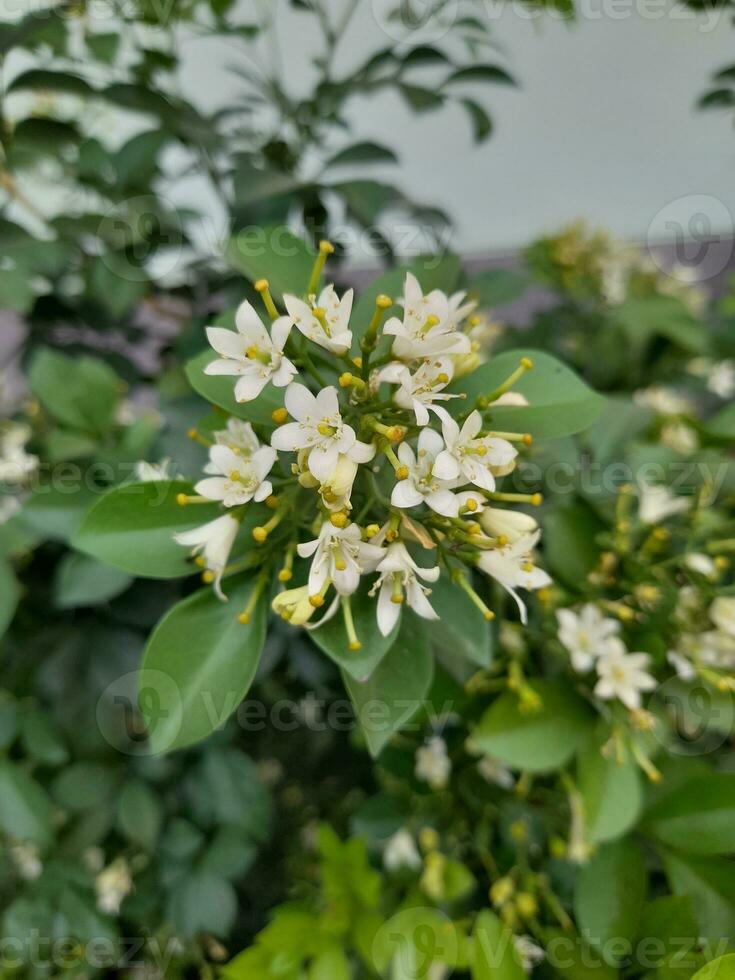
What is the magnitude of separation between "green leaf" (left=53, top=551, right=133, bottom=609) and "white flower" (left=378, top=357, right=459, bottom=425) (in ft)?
1.16

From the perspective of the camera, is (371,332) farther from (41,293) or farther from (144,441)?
(41,293)

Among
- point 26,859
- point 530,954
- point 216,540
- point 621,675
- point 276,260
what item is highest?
point 276,260

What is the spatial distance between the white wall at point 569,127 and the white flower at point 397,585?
1.94 feet

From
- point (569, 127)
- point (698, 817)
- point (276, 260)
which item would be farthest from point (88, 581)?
point (569, 127)

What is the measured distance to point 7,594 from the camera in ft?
1.91

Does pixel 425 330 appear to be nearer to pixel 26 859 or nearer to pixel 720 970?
pixel 720 970

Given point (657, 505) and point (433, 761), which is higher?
point (657, 505)

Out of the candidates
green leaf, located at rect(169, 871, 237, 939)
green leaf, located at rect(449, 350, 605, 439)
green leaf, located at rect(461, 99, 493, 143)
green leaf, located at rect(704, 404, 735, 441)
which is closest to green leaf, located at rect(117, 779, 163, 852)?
green leaf, located at rect(169, 871, 237, 939)

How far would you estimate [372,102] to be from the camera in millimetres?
1048

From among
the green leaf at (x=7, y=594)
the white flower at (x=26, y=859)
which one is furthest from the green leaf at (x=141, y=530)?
the white flower at (x=26, y=859)

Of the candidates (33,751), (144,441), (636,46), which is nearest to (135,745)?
(33,751)

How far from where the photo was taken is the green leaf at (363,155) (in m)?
0.67

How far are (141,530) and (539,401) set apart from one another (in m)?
0.26

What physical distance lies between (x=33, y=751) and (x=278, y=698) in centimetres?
26
